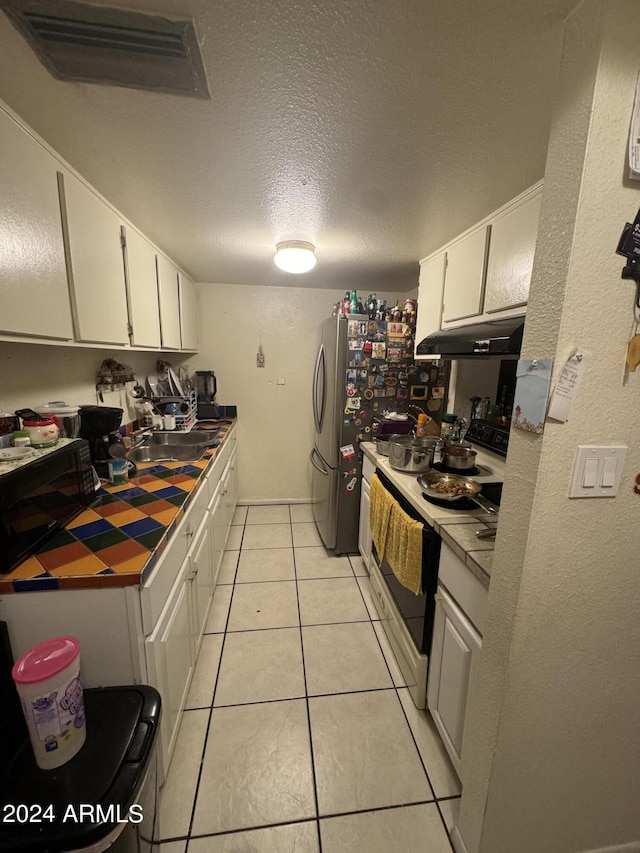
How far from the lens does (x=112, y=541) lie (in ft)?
3.64

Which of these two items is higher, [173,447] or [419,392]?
[419,392]

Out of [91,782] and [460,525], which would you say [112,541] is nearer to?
[91,782]

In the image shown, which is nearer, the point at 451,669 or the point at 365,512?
the point at 451,669

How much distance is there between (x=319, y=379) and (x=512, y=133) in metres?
1.91

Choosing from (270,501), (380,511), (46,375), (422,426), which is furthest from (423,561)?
(270,501)

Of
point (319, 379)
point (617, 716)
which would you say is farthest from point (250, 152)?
point (617, 716)

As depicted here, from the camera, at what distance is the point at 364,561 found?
255 centimetres

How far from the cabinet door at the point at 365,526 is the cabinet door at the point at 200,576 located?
3.43ft

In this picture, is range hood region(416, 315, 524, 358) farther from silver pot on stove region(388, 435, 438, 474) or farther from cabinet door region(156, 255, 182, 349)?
cabinet door region(156, 255, 182, 349)

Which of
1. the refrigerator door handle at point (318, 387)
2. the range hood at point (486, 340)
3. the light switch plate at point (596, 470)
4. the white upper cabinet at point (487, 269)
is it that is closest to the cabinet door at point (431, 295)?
the white upper cabinet at point (487, 269)

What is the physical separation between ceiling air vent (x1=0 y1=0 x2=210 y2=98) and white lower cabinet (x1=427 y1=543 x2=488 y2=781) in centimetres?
162

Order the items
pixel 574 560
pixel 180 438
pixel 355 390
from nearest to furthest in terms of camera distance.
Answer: pixel 574 560
pixel 355 390
pixel 180 438

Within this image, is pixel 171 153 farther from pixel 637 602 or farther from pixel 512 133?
pixel 637 602

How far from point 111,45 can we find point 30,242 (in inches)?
22.1
